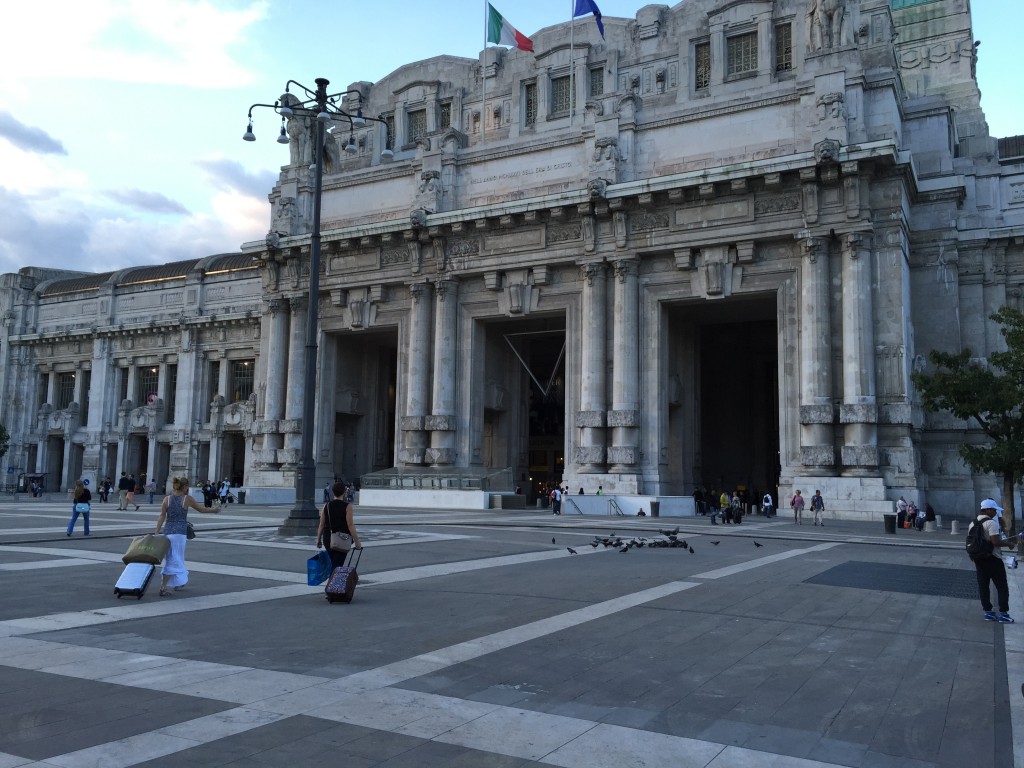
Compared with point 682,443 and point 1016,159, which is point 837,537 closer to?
point 682,443

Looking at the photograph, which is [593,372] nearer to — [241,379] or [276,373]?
[276,373]

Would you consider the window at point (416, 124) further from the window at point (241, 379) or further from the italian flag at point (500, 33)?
the window at point (241, 379)

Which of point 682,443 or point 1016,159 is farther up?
point 1016,159

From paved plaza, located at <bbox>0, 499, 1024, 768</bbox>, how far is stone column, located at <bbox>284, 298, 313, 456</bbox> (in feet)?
112

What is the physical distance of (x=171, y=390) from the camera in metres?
63.8

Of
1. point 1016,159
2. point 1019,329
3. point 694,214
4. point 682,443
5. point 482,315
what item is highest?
point 1016,159

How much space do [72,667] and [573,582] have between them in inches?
292

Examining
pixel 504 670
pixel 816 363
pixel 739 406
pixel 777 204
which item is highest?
pixel 777 204

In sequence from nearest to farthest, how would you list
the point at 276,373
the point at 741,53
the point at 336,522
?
the point at 336,522 < the point at 741,53 < the point at 276,373

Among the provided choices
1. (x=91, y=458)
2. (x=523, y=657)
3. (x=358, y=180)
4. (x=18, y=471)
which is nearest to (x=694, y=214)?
(x=358, y=180)

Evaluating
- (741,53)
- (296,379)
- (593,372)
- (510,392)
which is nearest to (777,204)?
(741,53)

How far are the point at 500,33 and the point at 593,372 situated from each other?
19485 mm

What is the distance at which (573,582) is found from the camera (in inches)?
505

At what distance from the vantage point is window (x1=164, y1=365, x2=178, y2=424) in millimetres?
63188
